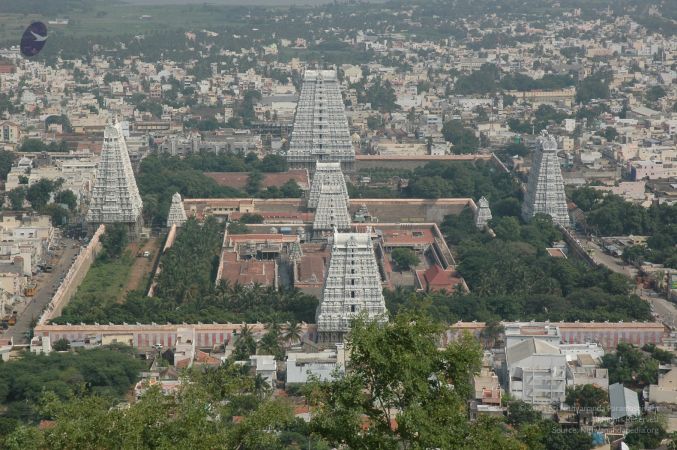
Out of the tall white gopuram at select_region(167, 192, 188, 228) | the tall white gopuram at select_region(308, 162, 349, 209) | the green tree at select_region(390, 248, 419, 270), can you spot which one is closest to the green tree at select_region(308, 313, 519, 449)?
the green tree at select_region(390, 248, 419, 270)

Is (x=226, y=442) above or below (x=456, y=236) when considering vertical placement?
above

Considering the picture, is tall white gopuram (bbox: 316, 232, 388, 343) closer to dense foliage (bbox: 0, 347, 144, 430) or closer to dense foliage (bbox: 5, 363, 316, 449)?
dense foliage (bbox: 0, 347, 144, 430)

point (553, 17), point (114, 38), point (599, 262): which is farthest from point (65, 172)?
point (553, 17)

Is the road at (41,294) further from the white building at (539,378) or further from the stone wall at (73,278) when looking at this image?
the white building at (539,378)

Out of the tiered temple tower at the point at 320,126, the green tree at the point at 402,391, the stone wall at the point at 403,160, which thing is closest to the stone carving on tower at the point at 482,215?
the tiered temple tower at the point at 320,126

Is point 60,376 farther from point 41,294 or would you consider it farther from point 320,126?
point 320,126

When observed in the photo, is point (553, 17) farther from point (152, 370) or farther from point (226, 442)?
point (226, 442)

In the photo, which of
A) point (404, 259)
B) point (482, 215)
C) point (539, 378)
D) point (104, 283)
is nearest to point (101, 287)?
point (104, 283)

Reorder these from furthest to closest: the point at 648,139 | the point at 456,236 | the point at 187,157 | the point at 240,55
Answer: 1. the point at 240,55
2. the point at 648,139
3. the point at 187,157
4. the point at 456,236
